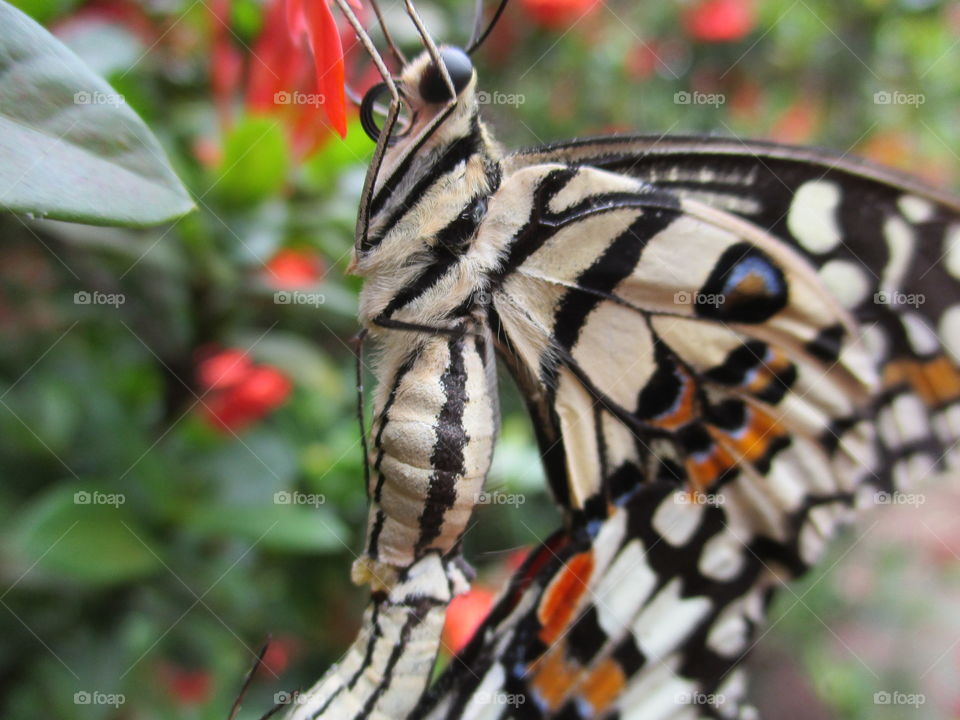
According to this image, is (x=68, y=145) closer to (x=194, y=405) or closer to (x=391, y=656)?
(x=391, y=656)

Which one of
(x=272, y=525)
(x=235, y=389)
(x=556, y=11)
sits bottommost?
(x=272, y=525)

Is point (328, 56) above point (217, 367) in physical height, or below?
above

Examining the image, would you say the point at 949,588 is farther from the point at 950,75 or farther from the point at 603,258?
the point at 603,258

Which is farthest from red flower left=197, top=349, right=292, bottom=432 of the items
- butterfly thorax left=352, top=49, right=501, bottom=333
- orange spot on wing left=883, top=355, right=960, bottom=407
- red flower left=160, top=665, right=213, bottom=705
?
orange spot on wing left=883, top=355, right=960, bottom=407

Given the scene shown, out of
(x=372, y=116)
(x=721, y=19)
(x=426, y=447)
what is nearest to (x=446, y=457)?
(x=426, y=447)

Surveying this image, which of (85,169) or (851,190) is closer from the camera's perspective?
(85,169)

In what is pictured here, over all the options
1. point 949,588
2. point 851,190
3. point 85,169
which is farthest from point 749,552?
point 949,588

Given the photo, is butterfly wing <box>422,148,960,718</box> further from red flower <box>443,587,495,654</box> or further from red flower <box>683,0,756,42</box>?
red flower <box>683,0,756,42</box>
